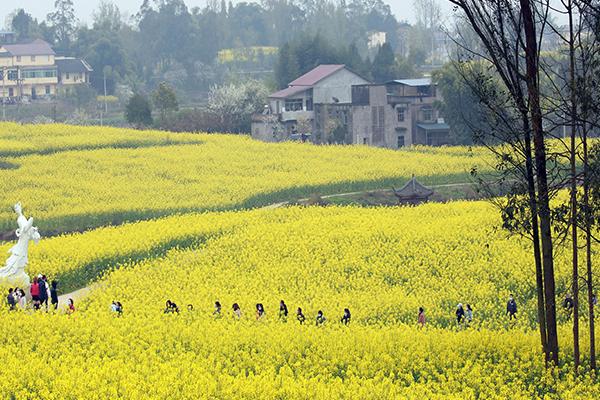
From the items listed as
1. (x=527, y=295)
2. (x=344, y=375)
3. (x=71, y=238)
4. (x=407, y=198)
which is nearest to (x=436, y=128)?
(x=407, y=198)

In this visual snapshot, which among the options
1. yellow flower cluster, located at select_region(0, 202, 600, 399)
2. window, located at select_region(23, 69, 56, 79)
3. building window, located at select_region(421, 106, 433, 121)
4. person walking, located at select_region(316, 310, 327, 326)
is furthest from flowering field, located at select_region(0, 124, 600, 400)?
window, located at select_region(23, 69, 56, 79)

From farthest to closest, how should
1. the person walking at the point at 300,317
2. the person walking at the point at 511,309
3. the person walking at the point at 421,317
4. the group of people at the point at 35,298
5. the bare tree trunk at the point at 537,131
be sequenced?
the group of people at the point at 35,298 → the person walking at the point at 511,309 → the person walking at the point at 421,317 → the person walking at the point at 300,317 → the bare tree trunk at the point at 537,131

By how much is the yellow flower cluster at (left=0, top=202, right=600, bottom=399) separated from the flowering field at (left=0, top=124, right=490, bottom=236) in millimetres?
7178

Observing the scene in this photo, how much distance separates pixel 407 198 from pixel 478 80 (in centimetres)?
3714

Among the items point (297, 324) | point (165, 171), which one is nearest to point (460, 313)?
point (297, 324)

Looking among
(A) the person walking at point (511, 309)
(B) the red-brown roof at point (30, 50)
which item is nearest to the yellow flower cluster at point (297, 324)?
(A) the person walking at point (511, 309)

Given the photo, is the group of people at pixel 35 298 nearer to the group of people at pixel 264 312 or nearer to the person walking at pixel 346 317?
the group of people at pixel 264 312

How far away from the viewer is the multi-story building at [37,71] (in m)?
139

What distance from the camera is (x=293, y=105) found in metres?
97.1

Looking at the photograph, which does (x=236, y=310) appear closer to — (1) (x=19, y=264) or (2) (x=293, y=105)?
(1) (x=19, y=264)

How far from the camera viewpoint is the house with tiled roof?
93812mm

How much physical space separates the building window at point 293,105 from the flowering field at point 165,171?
36.9 feet

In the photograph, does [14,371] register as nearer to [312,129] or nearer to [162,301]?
[162,301]

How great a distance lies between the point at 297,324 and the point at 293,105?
217 feet
